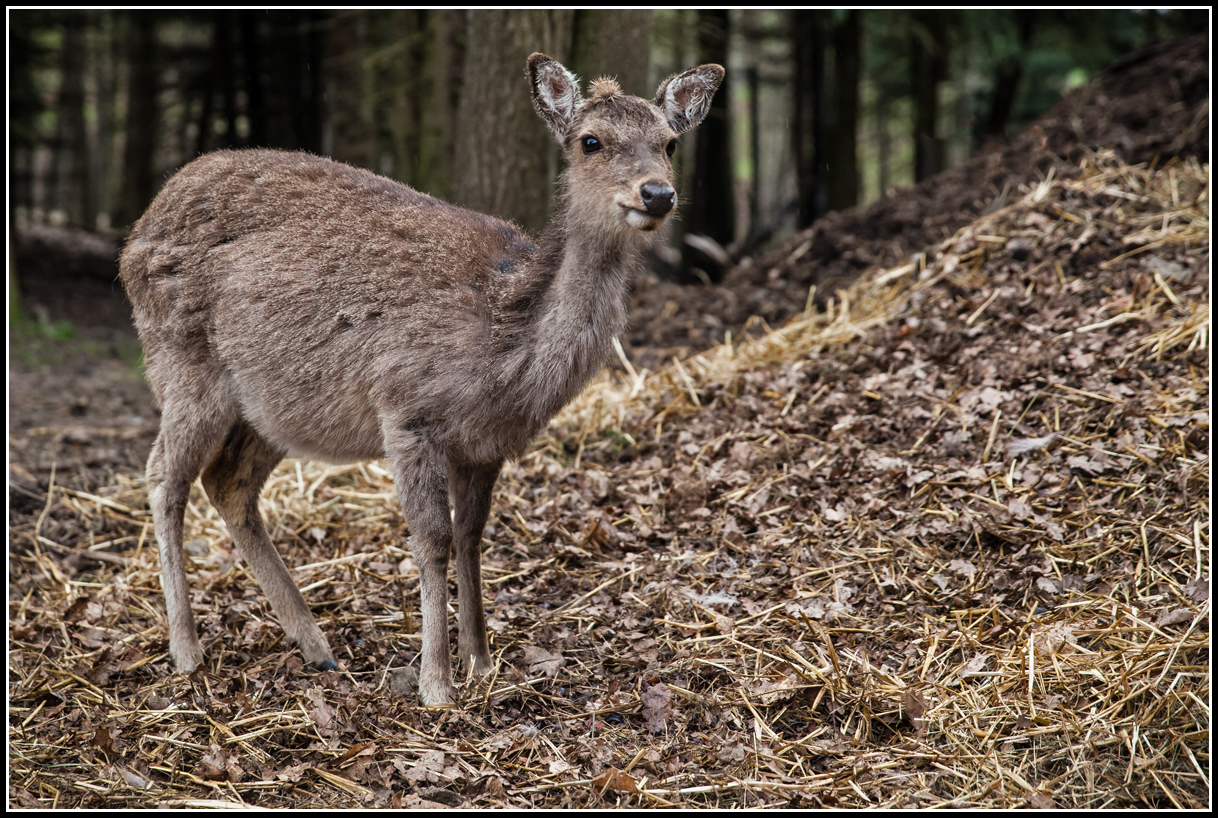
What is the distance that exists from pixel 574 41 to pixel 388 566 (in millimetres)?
4654

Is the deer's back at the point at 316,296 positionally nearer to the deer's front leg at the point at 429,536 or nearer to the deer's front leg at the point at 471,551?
the deer's front leg at the point at 429,536

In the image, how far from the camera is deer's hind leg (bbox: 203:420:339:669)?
498 cm

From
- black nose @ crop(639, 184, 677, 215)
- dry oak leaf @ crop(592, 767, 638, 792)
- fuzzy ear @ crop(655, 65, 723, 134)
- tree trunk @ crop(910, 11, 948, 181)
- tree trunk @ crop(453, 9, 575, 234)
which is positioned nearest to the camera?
dry oak leaf @ crop(592, 767, 638, 792)

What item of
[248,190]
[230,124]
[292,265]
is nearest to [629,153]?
[292,265]

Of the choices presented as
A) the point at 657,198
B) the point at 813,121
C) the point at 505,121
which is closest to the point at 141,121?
the point at 813,121

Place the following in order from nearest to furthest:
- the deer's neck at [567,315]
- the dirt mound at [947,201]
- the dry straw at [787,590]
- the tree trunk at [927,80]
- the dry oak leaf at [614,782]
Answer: the dry oak leaf at [614,782] < the dry straw at [787,590] < the deer's neck at [567,315] < the dirt mound at [947,201] < the tree trunk at [927,80]

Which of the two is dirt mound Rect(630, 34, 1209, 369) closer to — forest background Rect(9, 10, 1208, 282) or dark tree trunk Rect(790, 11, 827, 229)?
forest background Rect(9, 10, 1208, 282)

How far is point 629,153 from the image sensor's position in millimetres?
4312

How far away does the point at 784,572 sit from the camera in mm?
5203

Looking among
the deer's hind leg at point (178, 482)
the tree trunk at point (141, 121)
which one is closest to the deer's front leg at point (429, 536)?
the deer's hind leg at point (178, 482)

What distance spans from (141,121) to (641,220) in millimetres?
15579

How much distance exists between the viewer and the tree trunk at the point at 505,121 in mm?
7609

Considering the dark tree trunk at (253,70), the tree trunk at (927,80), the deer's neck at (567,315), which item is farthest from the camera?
the dark tree trunk at (253,70)

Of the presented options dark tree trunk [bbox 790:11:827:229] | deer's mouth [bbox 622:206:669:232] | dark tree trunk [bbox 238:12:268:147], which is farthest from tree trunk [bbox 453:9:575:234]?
dark tree trunk [bbox 238:12:268:147]
